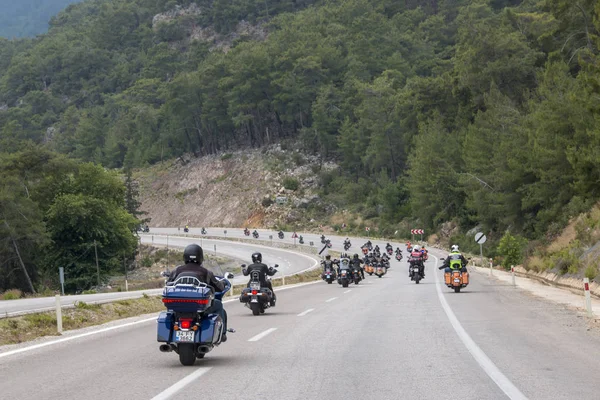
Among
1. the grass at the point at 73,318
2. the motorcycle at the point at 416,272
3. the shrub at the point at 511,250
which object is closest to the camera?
the grass at the point at 73,318

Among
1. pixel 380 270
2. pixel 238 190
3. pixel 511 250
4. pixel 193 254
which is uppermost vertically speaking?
pixel 238 190

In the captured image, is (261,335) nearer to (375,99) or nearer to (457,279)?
(457,279)

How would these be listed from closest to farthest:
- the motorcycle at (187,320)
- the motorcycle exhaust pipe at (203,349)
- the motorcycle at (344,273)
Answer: the motorcycle at (187,320), the motorcycle exhaust pipe at (203,349), the motorcycle at (344,273)

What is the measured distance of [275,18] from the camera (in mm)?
162750

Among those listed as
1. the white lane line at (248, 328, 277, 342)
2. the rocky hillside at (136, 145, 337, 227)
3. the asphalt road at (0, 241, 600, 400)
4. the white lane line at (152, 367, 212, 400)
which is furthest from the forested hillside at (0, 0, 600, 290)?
the white lane line at (152, 367, 212, 400)

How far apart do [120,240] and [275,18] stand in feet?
337

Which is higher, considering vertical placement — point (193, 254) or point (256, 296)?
point (193, 254)

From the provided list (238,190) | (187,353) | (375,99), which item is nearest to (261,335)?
(187,353)

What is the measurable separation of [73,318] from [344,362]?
435 inches

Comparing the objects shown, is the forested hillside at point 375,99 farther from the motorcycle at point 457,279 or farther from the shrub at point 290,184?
the motorcycle at point 457,279

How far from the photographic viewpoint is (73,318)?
64.4 feet

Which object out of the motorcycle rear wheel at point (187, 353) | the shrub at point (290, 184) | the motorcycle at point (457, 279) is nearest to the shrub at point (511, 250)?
the motorcycle at point (457, 279)

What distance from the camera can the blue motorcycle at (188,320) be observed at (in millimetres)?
10373

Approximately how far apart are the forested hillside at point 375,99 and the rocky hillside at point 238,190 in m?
3.67
